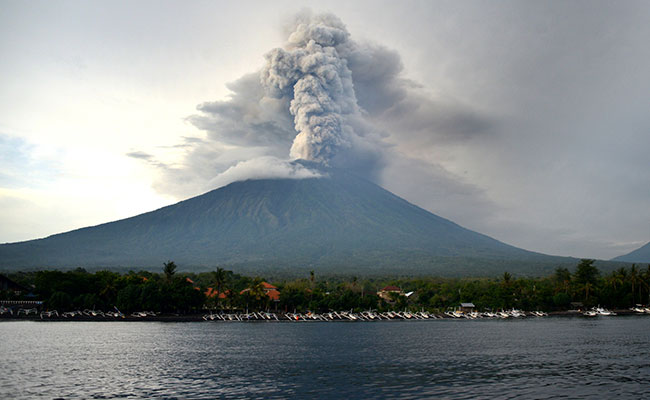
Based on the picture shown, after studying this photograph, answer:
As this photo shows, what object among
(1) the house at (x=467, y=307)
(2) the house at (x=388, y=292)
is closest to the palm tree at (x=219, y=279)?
(2) the house at (x=388, y=292)

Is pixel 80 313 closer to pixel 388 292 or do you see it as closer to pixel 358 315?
pixel 358 315

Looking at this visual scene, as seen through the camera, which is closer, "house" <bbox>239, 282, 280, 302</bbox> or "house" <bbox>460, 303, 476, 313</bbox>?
"house" <bbox>239, 282, 280, 302</bbox>

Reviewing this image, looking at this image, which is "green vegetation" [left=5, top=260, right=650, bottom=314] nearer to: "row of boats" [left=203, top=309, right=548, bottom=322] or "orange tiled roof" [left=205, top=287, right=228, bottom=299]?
"orange tiled roof" [left=205, top=287, right=228, bottom=299]

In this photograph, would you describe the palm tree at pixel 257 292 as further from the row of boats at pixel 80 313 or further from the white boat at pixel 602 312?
the white boat at pixel 602 312

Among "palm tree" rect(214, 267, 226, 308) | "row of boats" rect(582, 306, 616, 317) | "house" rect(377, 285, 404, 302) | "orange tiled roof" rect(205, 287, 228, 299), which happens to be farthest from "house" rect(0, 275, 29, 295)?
"row of boats" rect(582, 306, 616, 317)

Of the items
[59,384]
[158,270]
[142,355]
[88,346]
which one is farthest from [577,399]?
[158,270]

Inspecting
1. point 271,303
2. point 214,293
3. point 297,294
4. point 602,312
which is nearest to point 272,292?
point 271,303

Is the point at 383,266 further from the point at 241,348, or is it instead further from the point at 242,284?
the point at 241,348
